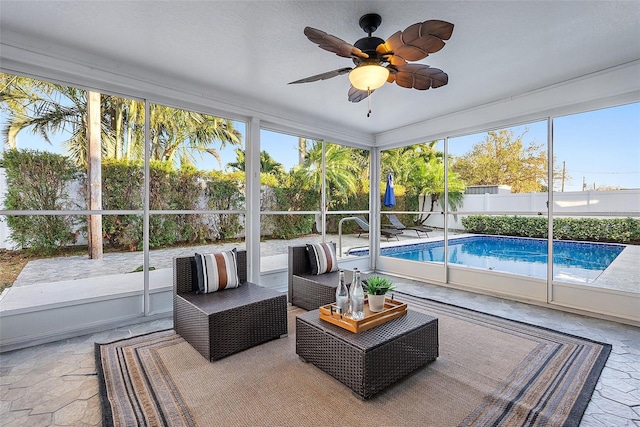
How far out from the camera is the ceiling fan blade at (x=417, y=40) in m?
1.79

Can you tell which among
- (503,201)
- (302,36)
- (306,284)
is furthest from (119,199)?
(503,201)

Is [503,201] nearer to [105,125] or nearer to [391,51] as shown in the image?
[391,51]

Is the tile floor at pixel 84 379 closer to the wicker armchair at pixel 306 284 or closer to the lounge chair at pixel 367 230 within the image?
the wicker armchair at pixel 306 284

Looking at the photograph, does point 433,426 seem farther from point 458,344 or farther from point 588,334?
point 588,334

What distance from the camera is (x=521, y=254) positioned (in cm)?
454

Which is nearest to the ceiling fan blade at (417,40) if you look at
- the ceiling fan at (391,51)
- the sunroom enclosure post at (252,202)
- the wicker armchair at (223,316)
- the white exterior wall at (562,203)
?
the ceiling fan at (391,51)

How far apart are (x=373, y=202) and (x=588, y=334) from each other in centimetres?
375

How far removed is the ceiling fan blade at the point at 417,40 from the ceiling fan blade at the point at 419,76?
0.49ft

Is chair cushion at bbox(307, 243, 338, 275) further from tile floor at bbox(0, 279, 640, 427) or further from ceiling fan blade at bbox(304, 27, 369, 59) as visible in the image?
ceiling fan blade at bbox(304, 27, 369, 59)

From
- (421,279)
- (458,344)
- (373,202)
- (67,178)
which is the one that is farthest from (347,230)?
(67,178)

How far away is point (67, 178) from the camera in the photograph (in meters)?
3.00

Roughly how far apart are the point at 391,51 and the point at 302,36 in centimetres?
87

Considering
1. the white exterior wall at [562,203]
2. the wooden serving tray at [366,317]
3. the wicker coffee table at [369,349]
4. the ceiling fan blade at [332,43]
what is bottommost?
the wicker coffee table at [369,349]

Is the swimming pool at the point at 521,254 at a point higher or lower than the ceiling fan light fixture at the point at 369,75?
lower
